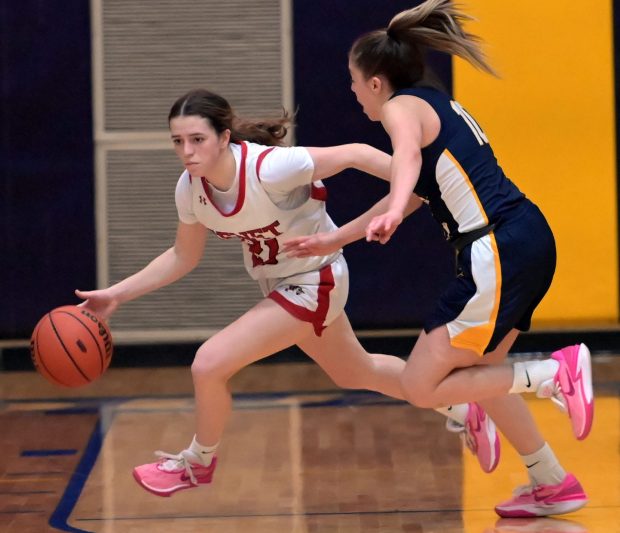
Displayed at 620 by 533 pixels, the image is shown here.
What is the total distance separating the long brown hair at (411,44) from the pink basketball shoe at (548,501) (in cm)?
151

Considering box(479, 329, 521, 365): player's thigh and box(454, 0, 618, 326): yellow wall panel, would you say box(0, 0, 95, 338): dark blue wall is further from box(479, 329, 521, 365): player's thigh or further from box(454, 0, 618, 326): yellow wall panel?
box(479, 329, 521, 365): player's thigh

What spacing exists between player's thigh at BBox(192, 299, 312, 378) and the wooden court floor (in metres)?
0.65

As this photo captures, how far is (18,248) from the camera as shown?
773 centimetres

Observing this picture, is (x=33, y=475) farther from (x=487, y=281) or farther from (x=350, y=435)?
(x=487, y=281)

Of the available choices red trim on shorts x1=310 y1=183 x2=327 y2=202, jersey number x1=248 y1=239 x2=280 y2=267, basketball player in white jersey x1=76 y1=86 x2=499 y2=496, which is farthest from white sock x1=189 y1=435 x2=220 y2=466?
red trim on shorts x1=310 y1=183 x2=327 y2=202

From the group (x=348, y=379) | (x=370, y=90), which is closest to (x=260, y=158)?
(x=370, y=90)

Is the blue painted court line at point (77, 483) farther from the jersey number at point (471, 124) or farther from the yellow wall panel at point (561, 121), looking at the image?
the yellow wall panel at point (561, 121)

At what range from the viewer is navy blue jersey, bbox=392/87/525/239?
4082 mm

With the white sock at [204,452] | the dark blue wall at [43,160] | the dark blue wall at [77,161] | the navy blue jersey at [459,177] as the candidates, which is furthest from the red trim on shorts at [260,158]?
the dark blue wall at [43,160]

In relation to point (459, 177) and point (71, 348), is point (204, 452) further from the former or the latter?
point (459, 177)

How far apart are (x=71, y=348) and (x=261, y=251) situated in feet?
2.47

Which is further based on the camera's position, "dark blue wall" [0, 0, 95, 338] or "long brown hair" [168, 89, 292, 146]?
"dark blue wall" [0, 0, 95, 338]

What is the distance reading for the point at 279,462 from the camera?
5.47m

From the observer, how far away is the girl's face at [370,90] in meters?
4.22
